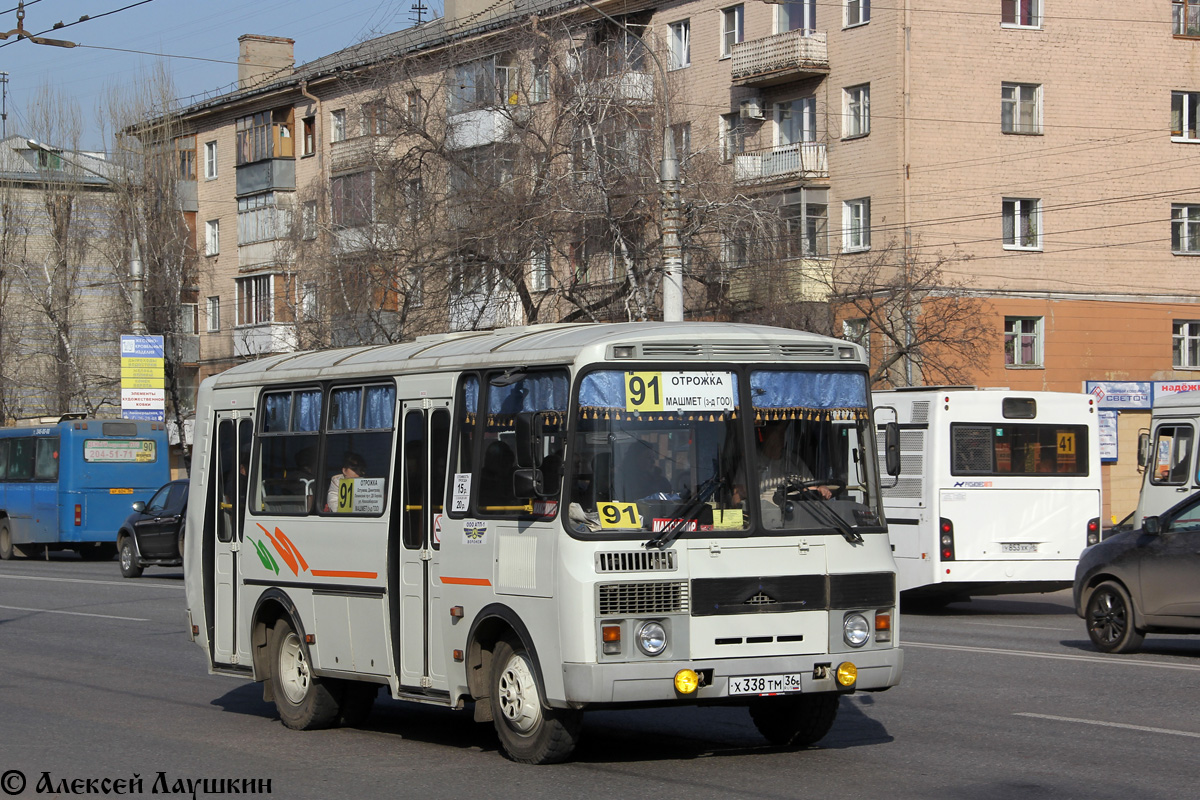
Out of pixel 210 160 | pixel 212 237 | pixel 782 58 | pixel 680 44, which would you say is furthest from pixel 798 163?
pixel 210 160

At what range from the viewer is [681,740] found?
9.95 m

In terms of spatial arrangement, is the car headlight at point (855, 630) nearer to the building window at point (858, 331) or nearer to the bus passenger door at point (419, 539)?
the bus passenger door at point (419, 539)

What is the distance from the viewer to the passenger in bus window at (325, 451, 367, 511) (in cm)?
1042

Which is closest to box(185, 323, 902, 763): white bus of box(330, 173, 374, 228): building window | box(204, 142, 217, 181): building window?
box(330, 173, 374, 228): building window

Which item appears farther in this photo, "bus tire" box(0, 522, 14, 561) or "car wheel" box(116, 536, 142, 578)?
"bus tire" box(0, 522, 14, 561)

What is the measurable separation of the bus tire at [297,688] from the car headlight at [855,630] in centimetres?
370

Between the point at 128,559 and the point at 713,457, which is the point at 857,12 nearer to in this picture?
the point at 128,559

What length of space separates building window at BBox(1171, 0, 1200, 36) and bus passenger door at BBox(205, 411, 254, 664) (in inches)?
1430

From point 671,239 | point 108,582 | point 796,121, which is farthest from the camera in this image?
point 796,121

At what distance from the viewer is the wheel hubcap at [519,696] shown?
349 inches

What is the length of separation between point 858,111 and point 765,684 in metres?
33.5

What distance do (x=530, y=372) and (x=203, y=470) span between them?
13.2ft

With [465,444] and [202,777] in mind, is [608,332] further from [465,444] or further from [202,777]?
[202,777]

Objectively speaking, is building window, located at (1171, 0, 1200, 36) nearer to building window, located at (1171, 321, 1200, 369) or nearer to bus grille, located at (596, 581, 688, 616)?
building window, located at (1171, 321, 1200, 369)
